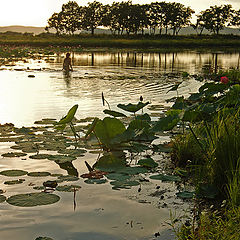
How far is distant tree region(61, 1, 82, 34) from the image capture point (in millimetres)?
103625

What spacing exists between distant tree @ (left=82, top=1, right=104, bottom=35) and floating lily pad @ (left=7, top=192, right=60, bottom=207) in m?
97.4

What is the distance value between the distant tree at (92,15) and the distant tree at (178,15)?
18113 millimetres

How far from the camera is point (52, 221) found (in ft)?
13.1

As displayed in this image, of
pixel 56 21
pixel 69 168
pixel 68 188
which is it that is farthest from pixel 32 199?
pixel 56 21

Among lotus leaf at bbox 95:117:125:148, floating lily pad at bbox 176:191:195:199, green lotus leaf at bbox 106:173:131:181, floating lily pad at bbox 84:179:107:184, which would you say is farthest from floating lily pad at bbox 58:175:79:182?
floating lily pad at bbox 176:191:195:199

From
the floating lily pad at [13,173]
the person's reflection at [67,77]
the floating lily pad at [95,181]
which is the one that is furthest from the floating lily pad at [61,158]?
the person's reflection at [67,77]

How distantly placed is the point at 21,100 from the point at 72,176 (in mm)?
7318

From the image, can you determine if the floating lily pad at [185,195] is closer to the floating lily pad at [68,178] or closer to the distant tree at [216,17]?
the floating lily pad at [68,178]

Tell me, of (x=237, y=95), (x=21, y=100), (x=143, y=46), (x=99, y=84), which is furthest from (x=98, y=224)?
(x=143, y=46)

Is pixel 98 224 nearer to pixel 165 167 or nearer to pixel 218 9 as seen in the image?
pixel 165 167

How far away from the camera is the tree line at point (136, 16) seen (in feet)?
320

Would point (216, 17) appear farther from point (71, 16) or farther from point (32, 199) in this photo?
point (32, 199)

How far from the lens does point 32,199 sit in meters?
4.41

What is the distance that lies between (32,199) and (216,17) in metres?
106
